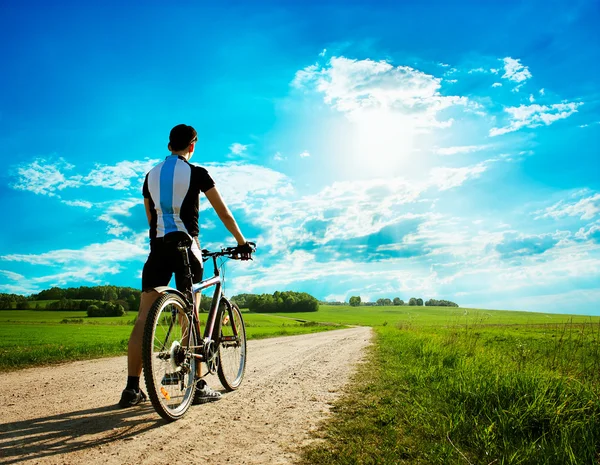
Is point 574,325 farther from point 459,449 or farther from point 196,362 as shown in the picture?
point 196,362

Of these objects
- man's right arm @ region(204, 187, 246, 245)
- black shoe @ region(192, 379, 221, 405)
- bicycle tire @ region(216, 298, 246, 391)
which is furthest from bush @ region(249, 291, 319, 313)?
black shoe @ region(192, 379, 221, 405)

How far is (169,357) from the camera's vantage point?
3.83 meters

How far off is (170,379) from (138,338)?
52cm

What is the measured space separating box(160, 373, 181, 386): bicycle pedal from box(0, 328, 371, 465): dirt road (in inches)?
13.2

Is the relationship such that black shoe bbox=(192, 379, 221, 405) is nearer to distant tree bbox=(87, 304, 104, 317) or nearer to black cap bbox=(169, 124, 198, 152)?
black cap bbox=(169, 124, 198, 152)

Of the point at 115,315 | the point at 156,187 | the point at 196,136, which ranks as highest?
the point at 196,136

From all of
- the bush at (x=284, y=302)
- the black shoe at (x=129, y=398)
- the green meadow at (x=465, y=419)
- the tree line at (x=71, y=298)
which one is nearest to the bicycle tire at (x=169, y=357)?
the black shoe at (x=129, y=398)

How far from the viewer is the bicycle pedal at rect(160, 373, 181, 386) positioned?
12.2 feet

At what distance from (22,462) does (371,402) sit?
125 inches

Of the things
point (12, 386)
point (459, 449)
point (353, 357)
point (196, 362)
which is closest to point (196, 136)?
point (196, 362)

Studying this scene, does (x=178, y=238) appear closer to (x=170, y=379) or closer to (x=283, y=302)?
(x=170, y=379)

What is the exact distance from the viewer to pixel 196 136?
4.74m

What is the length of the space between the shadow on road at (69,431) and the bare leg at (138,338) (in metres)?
0.44

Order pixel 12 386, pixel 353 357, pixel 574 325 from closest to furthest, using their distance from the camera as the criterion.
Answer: pixel 12 386 < pixel 574 325 < pixel 353 357
